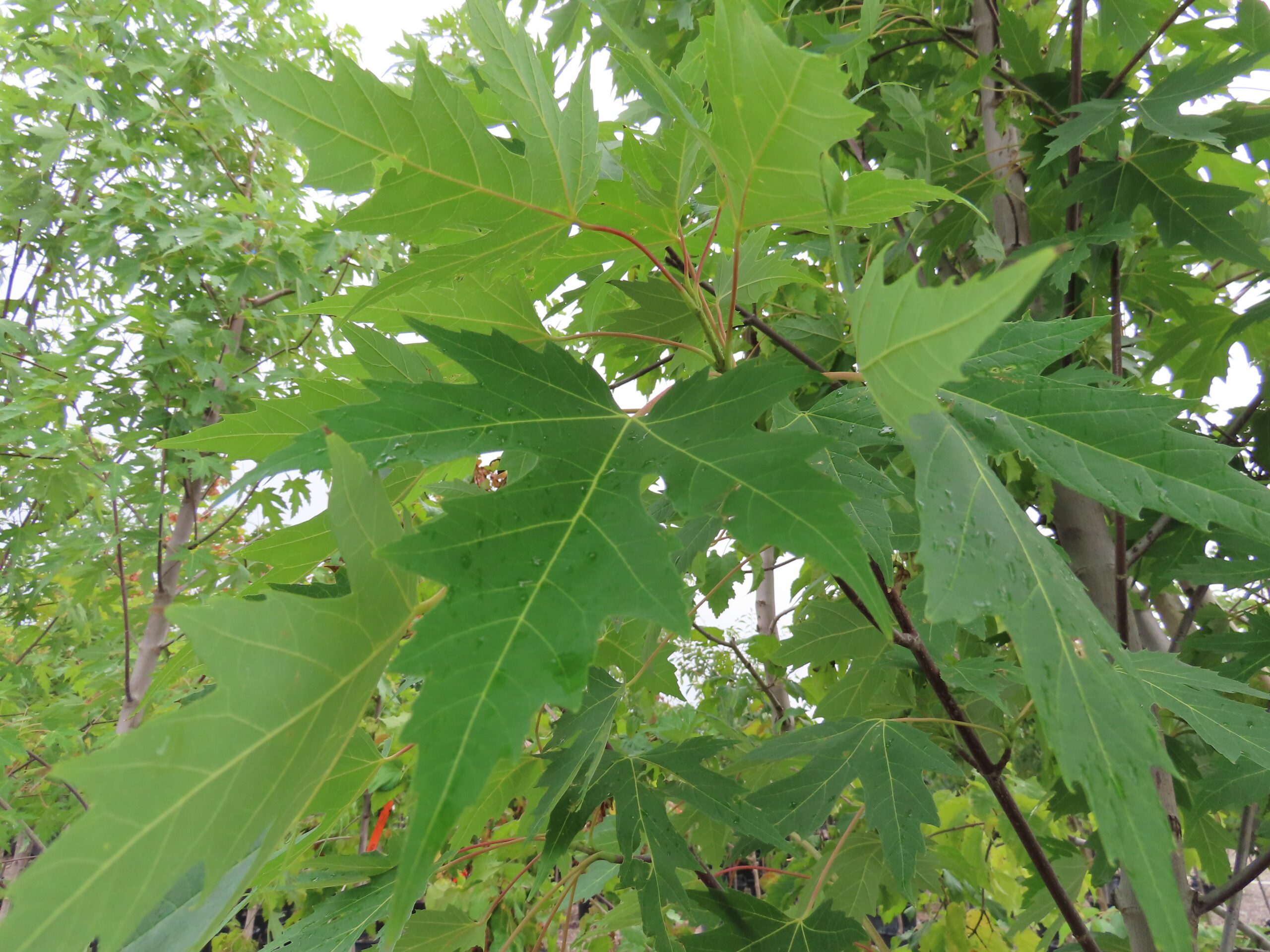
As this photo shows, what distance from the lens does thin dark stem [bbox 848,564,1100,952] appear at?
490 millimetres

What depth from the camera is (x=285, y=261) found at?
1.81m

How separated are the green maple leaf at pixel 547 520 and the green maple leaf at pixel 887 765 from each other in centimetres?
32

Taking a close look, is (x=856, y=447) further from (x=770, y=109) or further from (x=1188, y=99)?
(x=1188, y=99)

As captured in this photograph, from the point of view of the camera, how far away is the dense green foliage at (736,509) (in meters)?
0.27

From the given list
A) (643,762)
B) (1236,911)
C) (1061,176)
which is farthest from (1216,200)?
(643,762)

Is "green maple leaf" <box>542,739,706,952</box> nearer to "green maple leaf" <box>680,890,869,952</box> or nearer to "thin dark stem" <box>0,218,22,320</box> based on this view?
"green maple leaf" <box>680,890,869,952</box>

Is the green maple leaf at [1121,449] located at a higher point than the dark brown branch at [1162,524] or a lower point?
higher

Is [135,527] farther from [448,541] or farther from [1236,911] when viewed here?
[1236,911]

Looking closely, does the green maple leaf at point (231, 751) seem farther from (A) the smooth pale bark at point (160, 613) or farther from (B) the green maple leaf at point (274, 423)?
(A) the smooth pale bark at point (160, 613)

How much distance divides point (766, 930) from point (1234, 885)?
407 mm

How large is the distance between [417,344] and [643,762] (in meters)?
0.39

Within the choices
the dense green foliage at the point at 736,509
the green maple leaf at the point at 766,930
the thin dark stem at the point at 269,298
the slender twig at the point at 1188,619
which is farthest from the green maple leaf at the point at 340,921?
the thin dark stem at the point at 269,298

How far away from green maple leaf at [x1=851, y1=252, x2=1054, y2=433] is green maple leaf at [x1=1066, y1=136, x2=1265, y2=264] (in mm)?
738

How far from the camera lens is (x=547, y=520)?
0.31 meters
